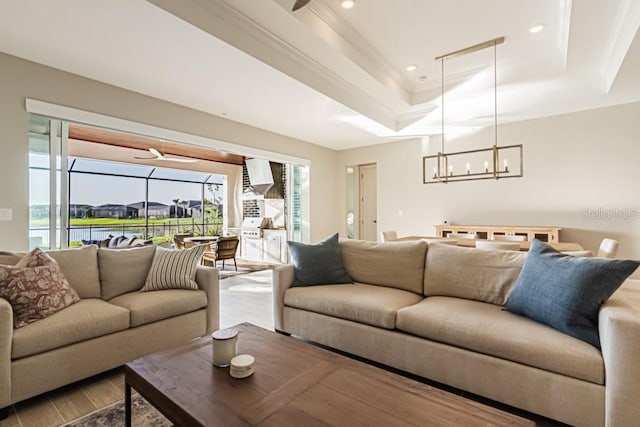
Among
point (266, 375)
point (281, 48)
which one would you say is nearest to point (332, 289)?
point (266, 375)

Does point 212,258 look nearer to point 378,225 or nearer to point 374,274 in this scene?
point 378,225

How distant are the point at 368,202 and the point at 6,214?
6365 millimetres

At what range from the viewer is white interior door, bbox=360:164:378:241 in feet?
25.1

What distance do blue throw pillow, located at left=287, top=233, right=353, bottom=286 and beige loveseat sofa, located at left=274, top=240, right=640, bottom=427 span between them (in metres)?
0.09

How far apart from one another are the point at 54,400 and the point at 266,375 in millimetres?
1536

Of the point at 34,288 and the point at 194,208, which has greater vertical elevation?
the point at 194,208

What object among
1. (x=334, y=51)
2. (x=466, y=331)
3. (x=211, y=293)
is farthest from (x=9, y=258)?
(x=334, y=51)

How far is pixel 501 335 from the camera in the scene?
1.77 metres

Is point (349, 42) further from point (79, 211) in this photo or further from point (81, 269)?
point (79, 211)

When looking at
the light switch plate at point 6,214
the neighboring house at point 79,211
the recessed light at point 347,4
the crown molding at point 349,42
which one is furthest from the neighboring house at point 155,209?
the recessed light at point 347,4

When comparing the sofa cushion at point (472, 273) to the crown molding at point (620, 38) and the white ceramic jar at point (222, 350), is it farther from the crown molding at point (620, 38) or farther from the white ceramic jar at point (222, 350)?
the crown molding at point (620, 38)

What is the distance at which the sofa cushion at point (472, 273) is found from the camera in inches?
89.7

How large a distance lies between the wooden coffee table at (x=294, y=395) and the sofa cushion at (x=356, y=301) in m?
0.73

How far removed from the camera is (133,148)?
6.50m
